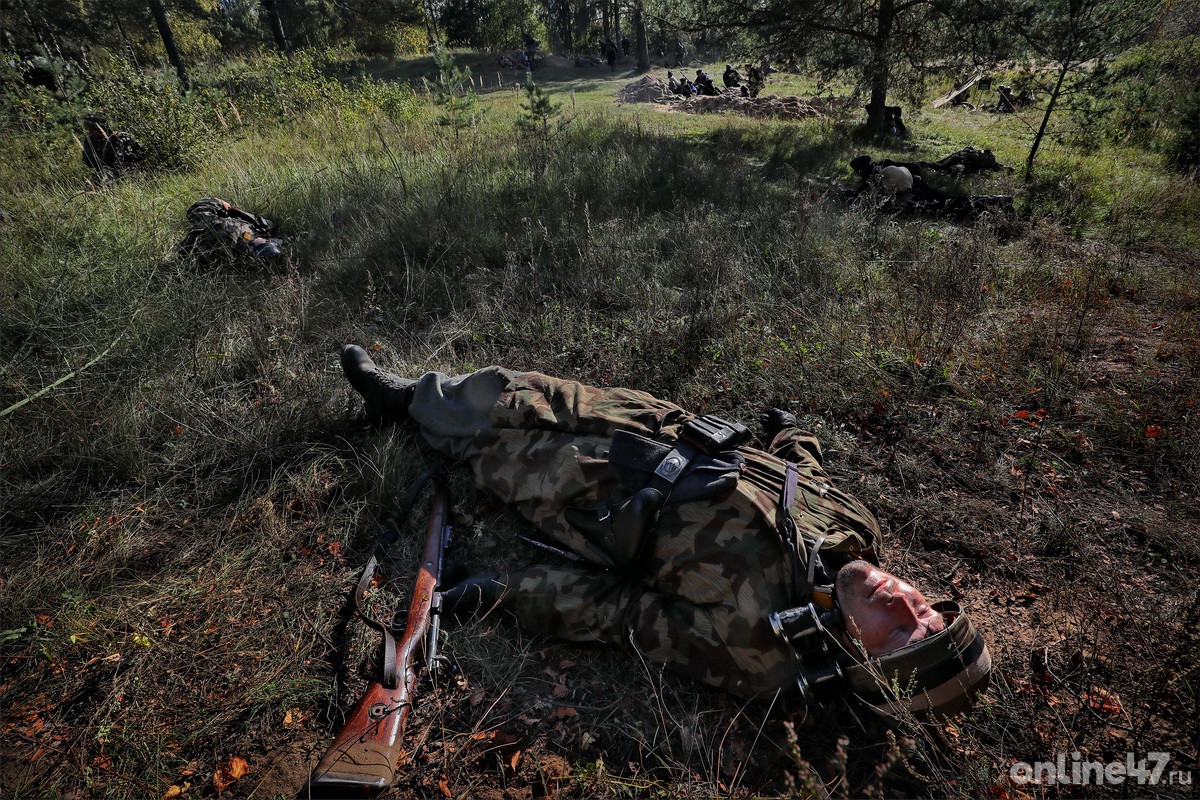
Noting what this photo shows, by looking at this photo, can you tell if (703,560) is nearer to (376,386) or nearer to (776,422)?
(776,422)

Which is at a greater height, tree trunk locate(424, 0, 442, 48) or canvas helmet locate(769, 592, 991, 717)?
tree trunk locate(424, 0, 442, 48)

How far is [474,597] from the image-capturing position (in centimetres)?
220

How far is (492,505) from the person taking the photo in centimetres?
270

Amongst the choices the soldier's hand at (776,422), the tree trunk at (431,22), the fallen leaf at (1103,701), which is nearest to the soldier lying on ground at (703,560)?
the soldier's hand at (776,422)

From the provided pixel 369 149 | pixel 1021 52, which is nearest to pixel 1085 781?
pixel 369 149

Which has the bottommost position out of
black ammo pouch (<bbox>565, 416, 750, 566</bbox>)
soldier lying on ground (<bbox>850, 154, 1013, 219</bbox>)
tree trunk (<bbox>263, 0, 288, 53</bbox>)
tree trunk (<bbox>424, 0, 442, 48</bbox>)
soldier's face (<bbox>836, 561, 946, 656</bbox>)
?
soldier's face (<bbox>836, 561, 946, 656</bbox>)

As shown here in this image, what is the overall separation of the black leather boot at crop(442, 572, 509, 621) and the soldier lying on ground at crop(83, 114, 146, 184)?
19.4 ft

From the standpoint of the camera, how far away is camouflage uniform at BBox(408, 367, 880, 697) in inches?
75.2

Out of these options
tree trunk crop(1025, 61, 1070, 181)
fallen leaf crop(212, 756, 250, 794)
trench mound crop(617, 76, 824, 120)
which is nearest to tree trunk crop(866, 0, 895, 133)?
→ tree trunk crop(1025, 61, 1070, 181)

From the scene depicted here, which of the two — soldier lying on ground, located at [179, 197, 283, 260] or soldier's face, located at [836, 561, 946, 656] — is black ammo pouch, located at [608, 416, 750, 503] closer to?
soldier's face, located at [836, 561, 946, 656]

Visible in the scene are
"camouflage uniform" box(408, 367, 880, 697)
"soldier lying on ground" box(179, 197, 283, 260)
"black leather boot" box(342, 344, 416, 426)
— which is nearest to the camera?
"camouflage uniform" box(408, 367, 880, 697)

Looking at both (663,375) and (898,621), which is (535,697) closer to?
(898,621)

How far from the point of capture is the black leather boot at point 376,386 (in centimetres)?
294

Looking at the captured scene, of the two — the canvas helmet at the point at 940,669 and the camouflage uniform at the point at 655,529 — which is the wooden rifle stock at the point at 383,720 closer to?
the camouflage uniform at the point at 655,529
